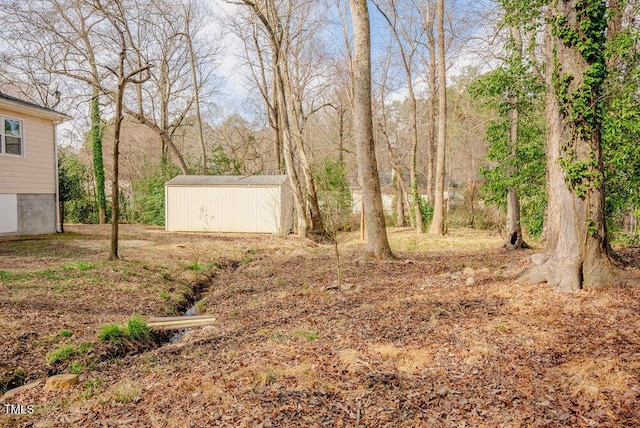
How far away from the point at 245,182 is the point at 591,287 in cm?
1251

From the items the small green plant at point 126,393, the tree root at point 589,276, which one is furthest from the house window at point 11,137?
the tree root at point 589,276

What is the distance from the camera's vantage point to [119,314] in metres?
5.50

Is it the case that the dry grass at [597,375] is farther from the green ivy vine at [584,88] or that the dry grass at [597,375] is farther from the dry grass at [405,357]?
the green ivy vine at [584,88]

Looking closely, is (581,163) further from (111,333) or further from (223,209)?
(223,209)

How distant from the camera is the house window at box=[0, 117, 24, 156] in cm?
1128

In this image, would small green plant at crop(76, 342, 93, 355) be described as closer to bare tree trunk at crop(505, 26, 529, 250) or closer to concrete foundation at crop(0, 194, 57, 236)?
bare tree trunk at crop(505, 26, 529, 250)

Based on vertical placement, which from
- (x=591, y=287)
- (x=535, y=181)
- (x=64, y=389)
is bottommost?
(x=64, y=389)

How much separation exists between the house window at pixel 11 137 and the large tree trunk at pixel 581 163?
1293 centimetres

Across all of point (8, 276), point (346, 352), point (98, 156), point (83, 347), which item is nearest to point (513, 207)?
point (346, 352)

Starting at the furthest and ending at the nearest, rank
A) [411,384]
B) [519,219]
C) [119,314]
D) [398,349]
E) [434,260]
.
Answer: [519,219], [434,260], [119,314], [398,349], [411,384]

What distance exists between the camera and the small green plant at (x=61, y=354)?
162 inches

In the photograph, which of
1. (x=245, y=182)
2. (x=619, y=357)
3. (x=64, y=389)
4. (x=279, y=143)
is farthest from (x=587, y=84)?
(x=279, y=143)

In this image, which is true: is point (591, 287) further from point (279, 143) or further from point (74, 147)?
point (74, 147)

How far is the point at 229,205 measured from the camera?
50.8ft
